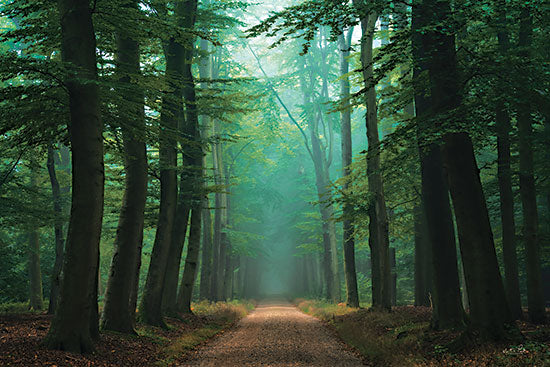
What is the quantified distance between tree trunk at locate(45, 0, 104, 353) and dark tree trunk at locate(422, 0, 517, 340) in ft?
18.4

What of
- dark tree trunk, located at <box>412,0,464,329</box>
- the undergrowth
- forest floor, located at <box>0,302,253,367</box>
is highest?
dark tree trunk, located at <box>412,0,464,329</box>

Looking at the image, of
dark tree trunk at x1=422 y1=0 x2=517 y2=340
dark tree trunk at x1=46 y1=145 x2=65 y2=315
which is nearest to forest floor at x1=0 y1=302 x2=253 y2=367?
dark tree trunk at x1=46 y1=145 x2=65 y2=315

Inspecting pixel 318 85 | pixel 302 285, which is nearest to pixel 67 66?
pixel 318 85

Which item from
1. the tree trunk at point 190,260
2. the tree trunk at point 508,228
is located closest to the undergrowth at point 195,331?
the tree trunk at point 190,260

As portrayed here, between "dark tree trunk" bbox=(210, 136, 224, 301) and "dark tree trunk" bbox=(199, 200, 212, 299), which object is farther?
"dark tree trunk" bbox=(210, 136, 224, 301)

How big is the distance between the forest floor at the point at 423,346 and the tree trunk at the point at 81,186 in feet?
16.4

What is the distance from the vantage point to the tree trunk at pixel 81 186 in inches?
301

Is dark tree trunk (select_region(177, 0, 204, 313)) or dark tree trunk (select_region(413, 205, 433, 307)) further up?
dark tree trunk (select_region(177, 0, 204, 313))

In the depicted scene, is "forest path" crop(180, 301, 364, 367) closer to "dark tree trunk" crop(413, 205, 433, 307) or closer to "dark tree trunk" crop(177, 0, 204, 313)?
"dark tree trunk" crop(177, 0, 204, 313)

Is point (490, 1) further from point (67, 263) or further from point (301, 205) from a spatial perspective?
point (301, 205)

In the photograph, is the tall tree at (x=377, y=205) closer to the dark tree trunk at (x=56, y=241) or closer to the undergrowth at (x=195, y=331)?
the undergrowth at (x=195, y=331)

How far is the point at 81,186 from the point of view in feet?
25.8

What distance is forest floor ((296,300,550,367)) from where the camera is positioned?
668 cm

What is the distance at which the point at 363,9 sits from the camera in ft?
23.0
